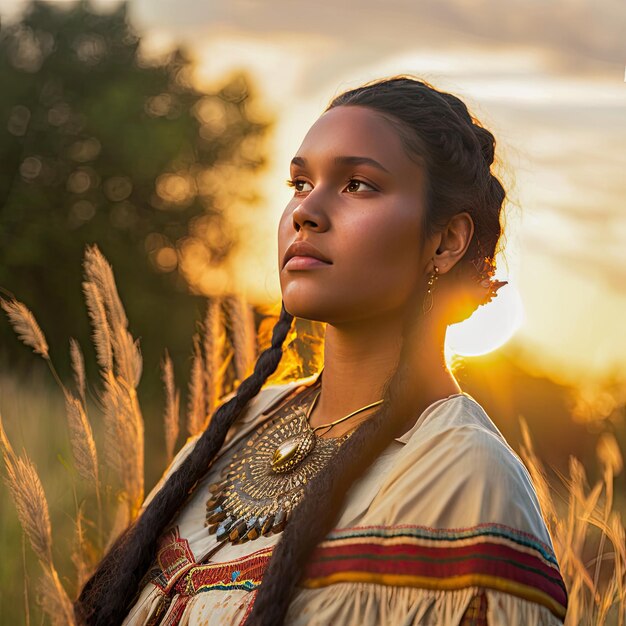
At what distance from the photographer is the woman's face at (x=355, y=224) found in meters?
2.32

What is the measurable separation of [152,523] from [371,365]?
2.45 feet

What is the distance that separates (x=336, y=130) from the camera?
246 cm

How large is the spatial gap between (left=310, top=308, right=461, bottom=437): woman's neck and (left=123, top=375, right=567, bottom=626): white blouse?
0.52ft

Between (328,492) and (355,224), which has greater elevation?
(355,224)

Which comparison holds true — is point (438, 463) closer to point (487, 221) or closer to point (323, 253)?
point (323, 253)

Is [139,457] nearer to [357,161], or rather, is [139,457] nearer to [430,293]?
[430,293]

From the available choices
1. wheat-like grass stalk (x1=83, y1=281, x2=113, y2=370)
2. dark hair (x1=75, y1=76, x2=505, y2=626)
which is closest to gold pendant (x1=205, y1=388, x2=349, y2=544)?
dark hair (x1=75, y1=76, x2=505, y2=626)

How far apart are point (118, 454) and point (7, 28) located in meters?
12.1

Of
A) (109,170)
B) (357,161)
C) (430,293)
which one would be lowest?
(109,170)

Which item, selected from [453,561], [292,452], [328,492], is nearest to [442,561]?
[453,561]

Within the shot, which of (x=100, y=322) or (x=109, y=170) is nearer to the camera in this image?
(x=100, y=322)

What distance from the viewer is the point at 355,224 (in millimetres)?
2322

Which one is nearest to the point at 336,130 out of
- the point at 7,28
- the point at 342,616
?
the point at 342,616

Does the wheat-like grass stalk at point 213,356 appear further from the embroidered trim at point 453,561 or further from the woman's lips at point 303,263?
the embroidered trim at point 453,561
